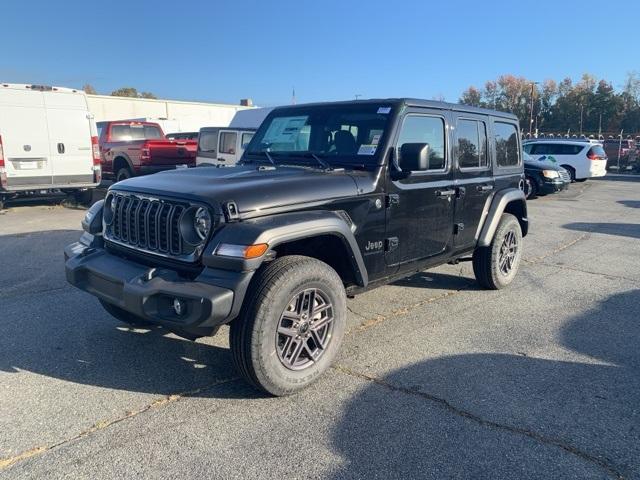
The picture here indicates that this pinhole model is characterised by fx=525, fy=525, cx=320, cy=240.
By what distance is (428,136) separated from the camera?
4.63 meters

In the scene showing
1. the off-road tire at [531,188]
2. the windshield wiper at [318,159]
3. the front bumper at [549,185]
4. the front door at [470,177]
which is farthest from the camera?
the off-road tire at [531,188]

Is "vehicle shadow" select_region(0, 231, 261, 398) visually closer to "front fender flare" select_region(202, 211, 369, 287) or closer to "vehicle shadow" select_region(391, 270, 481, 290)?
"front fender flare" select_region(202, 211, 369, 287)

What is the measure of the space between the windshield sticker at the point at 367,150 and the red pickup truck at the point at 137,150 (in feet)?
34.1

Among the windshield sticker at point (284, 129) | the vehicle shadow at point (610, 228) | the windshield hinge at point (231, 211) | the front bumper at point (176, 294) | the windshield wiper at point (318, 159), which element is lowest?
the vehicle shadow at point (610, 228)

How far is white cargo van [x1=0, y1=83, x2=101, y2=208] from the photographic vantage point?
10188 mm

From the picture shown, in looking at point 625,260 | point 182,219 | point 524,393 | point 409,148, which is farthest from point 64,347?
point 625,260

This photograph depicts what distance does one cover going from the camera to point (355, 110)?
4508mm

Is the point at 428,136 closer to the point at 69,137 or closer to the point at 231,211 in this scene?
the point at 231,211

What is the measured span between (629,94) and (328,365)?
7638cm

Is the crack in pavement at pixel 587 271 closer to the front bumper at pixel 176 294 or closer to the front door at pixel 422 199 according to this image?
the front door at pixel 422 199

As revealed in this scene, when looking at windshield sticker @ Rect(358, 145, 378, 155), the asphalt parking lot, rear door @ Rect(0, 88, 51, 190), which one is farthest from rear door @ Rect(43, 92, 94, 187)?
windshield sticker @ Rect(358, 145, 378, 155)

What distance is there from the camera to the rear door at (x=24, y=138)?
10.1 meters

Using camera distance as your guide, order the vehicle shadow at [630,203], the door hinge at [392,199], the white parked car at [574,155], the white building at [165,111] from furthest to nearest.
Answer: the white building at [165,111]
the white parked car at [574,155]
the vehicle shadow at [630,203]
the door hinge at [392,199]

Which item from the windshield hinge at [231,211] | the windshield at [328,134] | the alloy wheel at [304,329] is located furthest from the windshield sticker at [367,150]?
the windshield hinge at [231,211]
